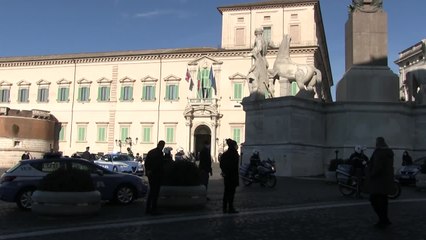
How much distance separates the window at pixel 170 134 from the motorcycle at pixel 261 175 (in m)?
41.1

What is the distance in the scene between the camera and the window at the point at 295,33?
6206 cm

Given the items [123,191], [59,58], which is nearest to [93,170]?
[123,191]

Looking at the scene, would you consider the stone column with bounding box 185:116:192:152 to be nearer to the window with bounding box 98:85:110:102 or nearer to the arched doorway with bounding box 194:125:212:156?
the arched doorway with bounding box 194:125:212:156

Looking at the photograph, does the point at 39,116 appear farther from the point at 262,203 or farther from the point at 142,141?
the point at 262,203

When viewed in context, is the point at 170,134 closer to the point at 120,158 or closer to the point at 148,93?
the point at 148,93

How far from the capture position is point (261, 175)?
20125mm

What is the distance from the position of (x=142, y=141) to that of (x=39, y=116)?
12.4 meters

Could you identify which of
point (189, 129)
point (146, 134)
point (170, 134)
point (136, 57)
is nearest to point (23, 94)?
point (136, 57)

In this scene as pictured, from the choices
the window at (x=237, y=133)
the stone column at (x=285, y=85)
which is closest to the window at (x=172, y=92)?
the window at (x=237, y=133)

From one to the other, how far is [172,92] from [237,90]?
770 cm

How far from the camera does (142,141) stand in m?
63.5

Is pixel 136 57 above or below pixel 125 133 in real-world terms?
above

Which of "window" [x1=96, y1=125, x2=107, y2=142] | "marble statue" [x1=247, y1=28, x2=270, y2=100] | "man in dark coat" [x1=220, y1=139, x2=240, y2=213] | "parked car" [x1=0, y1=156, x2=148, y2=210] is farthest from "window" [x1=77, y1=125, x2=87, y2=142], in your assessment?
"man in dark coat" [x1=220, y1=139, x2=240, y2=213]

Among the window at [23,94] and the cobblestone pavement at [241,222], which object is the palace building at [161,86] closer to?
the window at [23,94]
